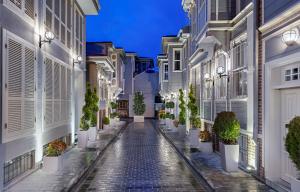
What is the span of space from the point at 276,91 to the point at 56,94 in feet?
27.2

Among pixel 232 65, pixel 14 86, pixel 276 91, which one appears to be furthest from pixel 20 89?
pixel 232 65

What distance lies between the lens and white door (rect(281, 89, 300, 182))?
9.03 m

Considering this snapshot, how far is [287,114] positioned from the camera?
9547 millimetres

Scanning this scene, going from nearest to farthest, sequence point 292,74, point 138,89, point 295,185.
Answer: point 295,185
point 292,74
point 138,89

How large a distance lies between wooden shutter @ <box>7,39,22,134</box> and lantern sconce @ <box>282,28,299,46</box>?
598 cm

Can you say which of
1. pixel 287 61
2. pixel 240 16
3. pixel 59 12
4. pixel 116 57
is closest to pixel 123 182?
pixel 287 61

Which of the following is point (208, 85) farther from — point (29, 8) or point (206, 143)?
point (29, 8)

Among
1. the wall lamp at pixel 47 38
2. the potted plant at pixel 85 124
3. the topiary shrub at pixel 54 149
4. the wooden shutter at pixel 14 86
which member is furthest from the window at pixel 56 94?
the wooden shutter at pixel 14 86

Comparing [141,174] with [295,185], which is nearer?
[295,185]

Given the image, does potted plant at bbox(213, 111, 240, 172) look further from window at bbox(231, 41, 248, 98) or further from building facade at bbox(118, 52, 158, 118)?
building facade at bbox(118, 52, 158, 118)

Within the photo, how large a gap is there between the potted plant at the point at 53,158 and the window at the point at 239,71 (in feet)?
19.5

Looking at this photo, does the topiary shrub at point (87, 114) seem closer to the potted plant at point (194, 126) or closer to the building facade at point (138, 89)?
the potted plant at point (194, 126)

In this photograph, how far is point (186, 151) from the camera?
1733 centimetres

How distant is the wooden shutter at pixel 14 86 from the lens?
920 cm
